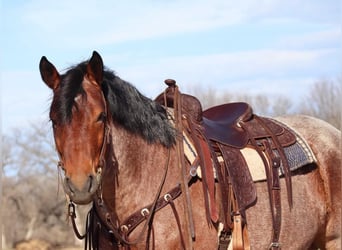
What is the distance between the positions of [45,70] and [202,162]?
4.51ft

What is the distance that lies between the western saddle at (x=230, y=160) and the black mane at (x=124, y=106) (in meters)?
0.23

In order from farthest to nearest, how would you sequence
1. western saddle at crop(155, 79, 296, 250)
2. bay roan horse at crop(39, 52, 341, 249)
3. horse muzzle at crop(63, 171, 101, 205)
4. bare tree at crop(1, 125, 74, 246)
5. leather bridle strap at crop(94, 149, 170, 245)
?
bare tree at crop(1, 125, 74, 246) < western saddle at crop(155, 79, 296, 250) < leather bridle strap at crop(94, 149, 170, 245) < bay roan horse at crop(39, 52, 341, 249) < horse muzzle at crop(63, 171, 101, 205)

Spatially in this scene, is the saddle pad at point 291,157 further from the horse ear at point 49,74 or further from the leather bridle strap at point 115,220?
the horse ear at point 49,74

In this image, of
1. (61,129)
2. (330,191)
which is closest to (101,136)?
(61,129)

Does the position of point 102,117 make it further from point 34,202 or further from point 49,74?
point 34,202

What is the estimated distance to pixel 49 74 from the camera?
15.1 ft

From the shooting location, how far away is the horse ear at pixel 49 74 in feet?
15.1

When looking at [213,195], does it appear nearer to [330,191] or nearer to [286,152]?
[286,152]

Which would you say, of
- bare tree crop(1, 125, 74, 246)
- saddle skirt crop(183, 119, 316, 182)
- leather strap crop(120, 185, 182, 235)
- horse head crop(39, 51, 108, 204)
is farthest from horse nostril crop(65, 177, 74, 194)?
bare tree crop(1, 125, 74, 246)

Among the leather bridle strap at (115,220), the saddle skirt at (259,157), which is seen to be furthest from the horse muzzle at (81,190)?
the saddle skirt at (259,157)

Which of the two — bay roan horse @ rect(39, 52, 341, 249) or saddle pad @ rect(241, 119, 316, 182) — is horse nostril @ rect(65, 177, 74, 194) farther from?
saddle pad @ rect(241, 119, 316, 182)

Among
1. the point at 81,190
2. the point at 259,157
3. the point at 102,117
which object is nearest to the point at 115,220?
the point at 81,190

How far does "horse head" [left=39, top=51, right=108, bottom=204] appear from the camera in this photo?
4207 mm

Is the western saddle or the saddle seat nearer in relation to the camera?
the western saddle
